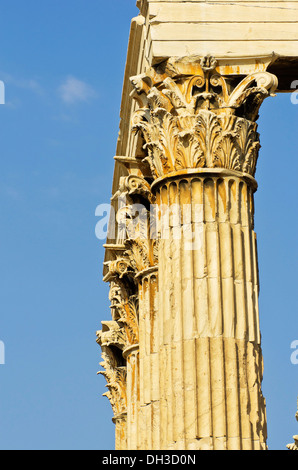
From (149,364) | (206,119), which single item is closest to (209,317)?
(206,119)

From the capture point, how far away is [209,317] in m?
22.2

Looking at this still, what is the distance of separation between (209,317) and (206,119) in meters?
4.13

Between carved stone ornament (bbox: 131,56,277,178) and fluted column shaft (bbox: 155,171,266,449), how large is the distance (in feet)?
1.44

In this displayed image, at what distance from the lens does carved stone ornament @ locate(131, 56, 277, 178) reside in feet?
77.0

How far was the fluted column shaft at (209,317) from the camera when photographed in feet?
71.2

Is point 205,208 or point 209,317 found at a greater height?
point 205,208

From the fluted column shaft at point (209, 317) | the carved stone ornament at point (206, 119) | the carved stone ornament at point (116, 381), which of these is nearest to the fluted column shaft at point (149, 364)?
the fluted column shaft at point (209, 317)

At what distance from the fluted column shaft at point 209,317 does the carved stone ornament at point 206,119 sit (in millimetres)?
439

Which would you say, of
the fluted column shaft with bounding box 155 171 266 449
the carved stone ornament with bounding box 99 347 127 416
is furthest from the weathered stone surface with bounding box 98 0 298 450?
the carved stone ornament with bounding box 99 347 127 416

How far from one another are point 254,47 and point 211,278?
17.2ft

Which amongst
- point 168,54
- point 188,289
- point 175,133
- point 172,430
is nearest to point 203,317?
point 188,289

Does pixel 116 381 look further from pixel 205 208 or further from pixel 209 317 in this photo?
pixel 209 317

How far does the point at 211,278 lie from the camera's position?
73.8ft
